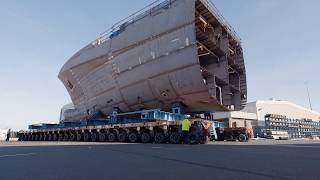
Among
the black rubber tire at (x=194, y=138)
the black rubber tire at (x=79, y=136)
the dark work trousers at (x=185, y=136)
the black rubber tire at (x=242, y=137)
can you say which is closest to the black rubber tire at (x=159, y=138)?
the dark work trousers at (x=185, y=136)

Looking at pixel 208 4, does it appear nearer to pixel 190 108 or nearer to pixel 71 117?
pixel 190 108

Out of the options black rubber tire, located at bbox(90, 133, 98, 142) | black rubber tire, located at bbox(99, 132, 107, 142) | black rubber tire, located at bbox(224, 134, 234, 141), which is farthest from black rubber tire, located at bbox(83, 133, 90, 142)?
black rubber tire, located at bbox(224, 134, 234, 141)

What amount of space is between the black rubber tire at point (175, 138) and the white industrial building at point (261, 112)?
31.7 m

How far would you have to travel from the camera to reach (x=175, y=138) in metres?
15.6

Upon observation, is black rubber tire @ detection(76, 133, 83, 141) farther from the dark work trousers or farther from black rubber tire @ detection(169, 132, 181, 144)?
the dark work trousers

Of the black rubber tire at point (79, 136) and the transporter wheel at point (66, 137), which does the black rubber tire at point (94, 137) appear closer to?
the black rubber tire at point (79, 136)

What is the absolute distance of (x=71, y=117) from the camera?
2705 cm

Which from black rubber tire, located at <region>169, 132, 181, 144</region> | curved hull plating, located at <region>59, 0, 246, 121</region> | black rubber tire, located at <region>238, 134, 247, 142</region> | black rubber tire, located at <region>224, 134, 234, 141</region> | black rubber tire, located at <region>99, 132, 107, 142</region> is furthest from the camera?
black rubber tire, located at <region>224, 134, 234, 141</region>

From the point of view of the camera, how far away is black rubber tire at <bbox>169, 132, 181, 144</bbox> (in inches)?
611

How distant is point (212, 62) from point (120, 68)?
248 inches

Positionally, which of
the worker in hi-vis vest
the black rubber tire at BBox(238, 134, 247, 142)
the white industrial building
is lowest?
the black rubber tire at BBox(238, 134, 247, 142)

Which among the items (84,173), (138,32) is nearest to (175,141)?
(138,32)

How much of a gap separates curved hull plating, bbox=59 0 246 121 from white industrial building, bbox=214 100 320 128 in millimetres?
28436

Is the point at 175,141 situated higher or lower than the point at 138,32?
lower
